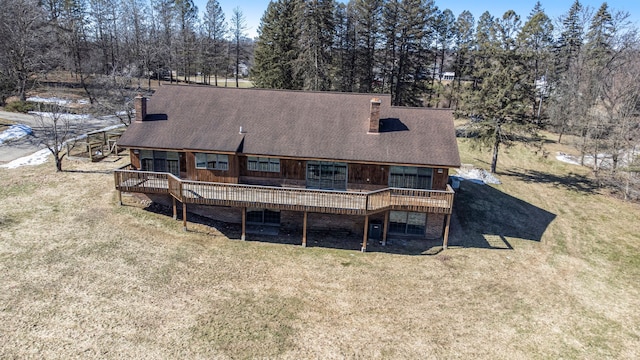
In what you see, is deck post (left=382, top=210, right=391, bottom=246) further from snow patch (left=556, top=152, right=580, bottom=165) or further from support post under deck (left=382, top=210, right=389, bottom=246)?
snow patch (left=556, top=152, right=580, bottom=165)

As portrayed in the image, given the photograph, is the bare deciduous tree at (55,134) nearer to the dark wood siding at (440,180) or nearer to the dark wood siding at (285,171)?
the dark wood siding at (285,171)

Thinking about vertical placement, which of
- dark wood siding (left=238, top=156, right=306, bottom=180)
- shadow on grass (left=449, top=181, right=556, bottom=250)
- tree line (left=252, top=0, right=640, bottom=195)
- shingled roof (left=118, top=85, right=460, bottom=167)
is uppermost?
tree line (left=252, top=0, right=640, bottom=195)

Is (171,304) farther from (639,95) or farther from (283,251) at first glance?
(639,95)

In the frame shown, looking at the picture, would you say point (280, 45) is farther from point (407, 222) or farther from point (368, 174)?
point (407, 222)

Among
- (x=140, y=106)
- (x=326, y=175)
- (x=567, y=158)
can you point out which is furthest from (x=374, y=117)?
(x=567, y=158)

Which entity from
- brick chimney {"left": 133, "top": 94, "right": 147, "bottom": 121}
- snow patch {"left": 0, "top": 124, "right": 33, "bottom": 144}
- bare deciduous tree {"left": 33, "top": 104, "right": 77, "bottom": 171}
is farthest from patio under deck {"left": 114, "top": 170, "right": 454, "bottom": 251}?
snow patch {"left": 0, "top": 124, "right": 33, "bottom": 144}


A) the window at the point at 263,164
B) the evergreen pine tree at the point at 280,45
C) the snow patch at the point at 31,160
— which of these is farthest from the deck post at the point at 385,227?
the evergreen pine tree at the point at 280,45

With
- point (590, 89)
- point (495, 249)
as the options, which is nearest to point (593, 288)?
point (495, 249)
